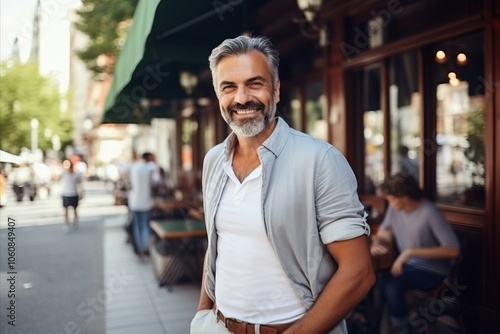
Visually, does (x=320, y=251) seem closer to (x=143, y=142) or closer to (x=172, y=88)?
(x=172, y=88)

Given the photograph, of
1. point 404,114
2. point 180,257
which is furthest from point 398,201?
point 180,257

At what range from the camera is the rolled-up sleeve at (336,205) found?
1.63m

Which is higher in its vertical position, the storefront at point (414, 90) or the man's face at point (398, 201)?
the storefront at point (414, 90)

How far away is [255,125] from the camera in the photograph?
1864mm

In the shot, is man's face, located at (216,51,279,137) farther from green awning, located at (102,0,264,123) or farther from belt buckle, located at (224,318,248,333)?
green awning, located at (102,0,264,123)

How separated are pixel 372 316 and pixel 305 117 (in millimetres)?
3968

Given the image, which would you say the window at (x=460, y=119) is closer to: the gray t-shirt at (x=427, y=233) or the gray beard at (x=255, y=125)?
the gray t-shirt at (x=427, y=233)

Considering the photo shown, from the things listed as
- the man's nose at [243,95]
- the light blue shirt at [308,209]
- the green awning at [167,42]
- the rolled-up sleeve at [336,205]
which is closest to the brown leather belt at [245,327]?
the light blue shirt at [308,209]

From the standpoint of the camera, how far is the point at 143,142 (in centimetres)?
3275

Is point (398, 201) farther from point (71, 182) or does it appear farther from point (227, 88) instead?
point (71, 182)

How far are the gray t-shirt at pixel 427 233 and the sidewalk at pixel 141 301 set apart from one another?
231cm

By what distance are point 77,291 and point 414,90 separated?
4.17 meters

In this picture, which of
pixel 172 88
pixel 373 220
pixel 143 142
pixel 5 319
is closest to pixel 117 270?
pixel 172 88

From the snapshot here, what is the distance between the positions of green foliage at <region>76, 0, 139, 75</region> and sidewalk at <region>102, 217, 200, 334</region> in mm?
5025
